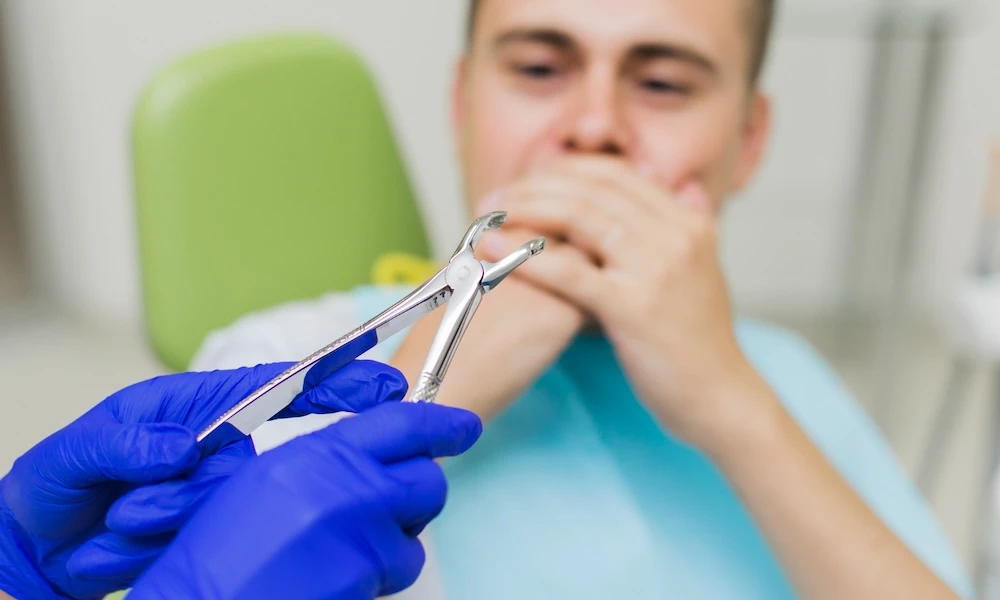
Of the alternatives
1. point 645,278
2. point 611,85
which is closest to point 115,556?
point 645,278

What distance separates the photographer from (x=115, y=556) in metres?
0.44

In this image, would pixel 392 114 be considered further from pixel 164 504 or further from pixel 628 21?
pixel 164 504

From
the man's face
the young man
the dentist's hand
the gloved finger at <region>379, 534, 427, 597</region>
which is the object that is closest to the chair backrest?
the young man

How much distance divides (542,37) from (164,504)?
554 millimetres

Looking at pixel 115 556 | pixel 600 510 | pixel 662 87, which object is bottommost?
pixel 600 510

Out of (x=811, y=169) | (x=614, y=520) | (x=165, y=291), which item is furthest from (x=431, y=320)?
(x=811, y=169)

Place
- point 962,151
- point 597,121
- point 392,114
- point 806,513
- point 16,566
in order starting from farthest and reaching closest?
point 962,151 → point 392,114 → point 597,121 → point 806,513 → point 16,566

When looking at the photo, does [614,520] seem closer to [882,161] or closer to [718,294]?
[718,294]

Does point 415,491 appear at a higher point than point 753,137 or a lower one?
lower

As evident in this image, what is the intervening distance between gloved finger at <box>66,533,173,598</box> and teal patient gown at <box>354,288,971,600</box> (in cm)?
24

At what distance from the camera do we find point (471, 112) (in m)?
0.87

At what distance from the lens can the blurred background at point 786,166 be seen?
1.84 meters

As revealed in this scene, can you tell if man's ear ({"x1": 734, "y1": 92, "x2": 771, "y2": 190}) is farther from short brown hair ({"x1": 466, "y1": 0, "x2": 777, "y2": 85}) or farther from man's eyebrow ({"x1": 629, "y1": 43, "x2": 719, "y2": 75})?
man's eyebrow ({"x1": 629, "y1": 43, "x2": 719, "y2": 75})

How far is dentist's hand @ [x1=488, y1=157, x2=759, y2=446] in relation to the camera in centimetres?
66
